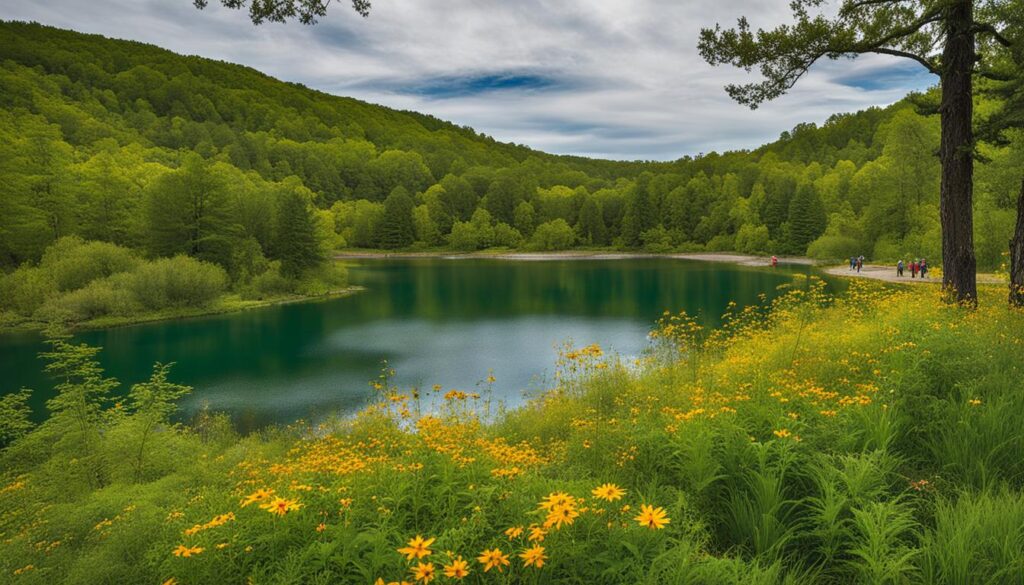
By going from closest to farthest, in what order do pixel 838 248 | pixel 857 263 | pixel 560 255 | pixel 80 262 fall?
pixel 80 262
pixel 857 263
pixel 838 248
pixel 560 255

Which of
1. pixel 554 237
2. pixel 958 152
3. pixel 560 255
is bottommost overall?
pixel 560 255

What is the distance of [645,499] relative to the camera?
10.3ft

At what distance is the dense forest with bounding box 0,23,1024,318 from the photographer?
33.3 meters

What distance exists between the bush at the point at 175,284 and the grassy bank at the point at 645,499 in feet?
94.3

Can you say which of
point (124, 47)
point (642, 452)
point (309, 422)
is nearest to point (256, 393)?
point (309, 422)

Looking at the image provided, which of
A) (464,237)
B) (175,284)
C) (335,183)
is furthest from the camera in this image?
(335,183)

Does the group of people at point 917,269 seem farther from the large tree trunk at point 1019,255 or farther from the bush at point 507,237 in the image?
the bush at point 507,237

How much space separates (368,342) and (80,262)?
64.8ft

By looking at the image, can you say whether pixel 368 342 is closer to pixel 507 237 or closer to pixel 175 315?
pixel 175 315

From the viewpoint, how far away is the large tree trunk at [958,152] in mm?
8430

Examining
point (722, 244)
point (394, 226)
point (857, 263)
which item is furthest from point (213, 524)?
point (394, 226)

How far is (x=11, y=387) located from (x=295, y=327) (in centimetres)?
1233

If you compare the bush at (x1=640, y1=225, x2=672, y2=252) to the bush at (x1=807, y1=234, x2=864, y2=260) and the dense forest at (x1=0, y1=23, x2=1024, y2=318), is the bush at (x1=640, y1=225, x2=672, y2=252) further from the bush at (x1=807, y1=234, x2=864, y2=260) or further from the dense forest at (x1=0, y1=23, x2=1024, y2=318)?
the bush at (x1=807, y1=234, x2=864, y2=260)

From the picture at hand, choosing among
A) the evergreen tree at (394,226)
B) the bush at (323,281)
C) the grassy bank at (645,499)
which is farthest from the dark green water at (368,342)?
the evergreen tree at (394,226)
